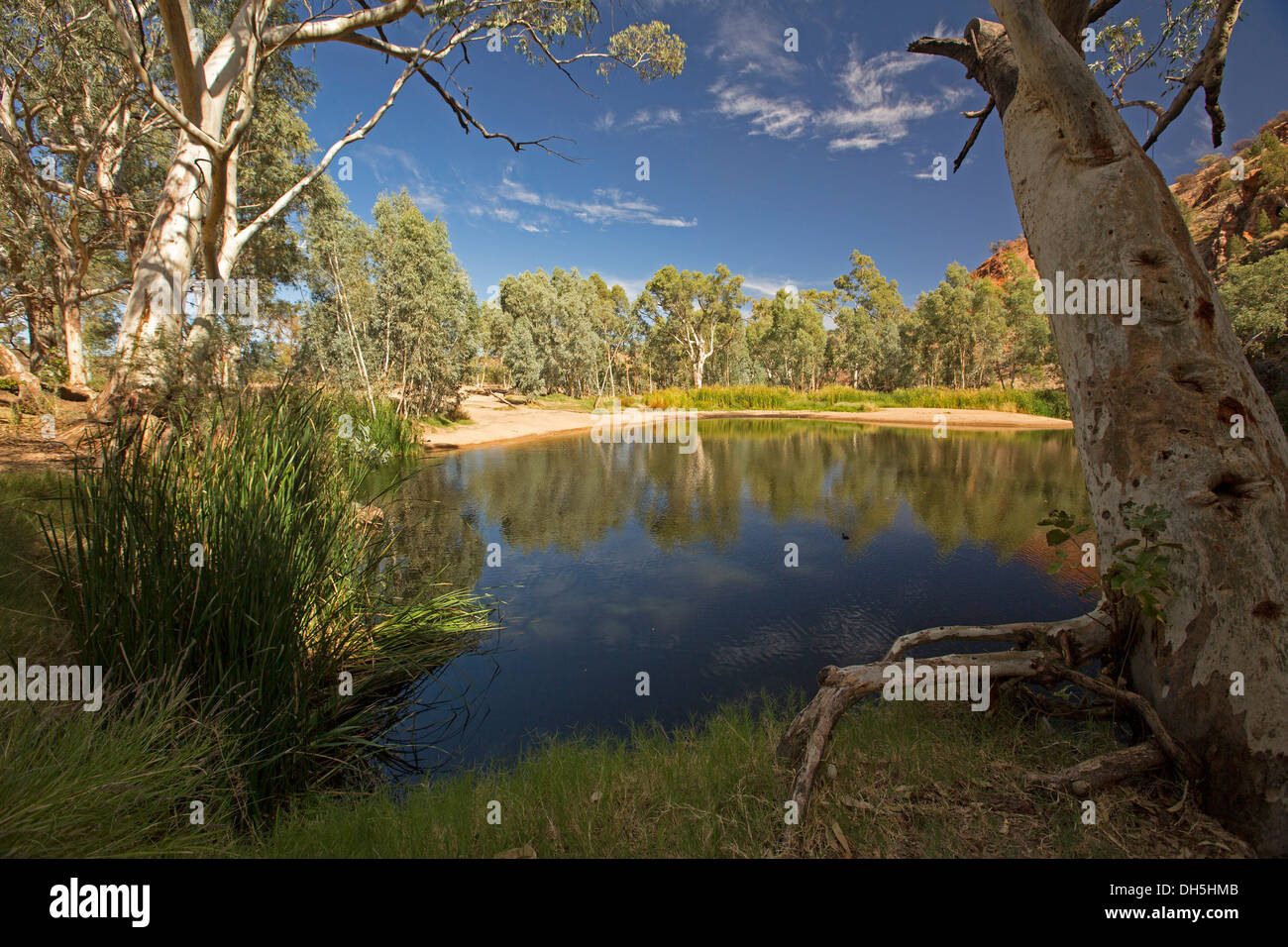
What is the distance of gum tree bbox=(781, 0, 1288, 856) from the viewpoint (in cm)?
197

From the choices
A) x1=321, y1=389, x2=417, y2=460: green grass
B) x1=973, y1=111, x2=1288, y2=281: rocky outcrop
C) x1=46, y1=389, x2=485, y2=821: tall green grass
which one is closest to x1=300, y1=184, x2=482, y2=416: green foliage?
x1=321, y1=389, x2=417, y2=460: green grass

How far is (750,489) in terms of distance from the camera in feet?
40.2

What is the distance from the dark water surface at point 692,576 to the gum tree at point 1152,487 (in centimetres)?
198

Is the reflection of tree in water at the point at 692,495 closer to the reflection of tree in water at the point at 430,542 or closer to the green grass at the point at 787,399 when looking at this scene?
the reflection of tree in water at the point at 430,542

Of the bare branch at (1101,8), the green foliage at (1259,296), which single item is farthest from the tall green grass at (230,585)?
the green foliage at (1259,296)

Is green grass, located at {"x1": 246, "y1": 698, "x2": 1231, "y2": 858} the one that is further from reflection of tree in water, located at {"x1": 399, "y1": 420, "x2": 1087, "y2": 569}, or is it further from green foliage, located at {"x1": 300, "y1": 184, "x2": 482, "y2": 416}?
green foliage, located at {"x1": 300, "y1": 184, "x2": 482, "y2": 416}

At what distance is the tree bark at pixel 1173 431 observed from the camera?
6.41ft

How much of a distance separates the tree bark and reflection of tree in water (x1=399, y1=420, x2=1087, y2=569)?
5.37 meters

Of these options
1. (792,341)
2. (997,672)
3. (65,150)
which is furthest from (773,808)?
(792,341)

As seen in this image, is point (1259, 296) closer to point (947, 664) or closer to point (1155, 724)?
point (947, 664)

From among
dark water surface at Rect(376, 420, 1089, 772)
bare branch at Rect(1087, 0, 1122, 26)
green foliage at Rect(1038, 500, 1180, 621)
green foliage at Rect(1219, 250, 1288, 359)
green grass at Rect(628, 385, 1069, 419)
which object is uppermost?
green foliage at Rect(1219, 250, 1288, 359)
